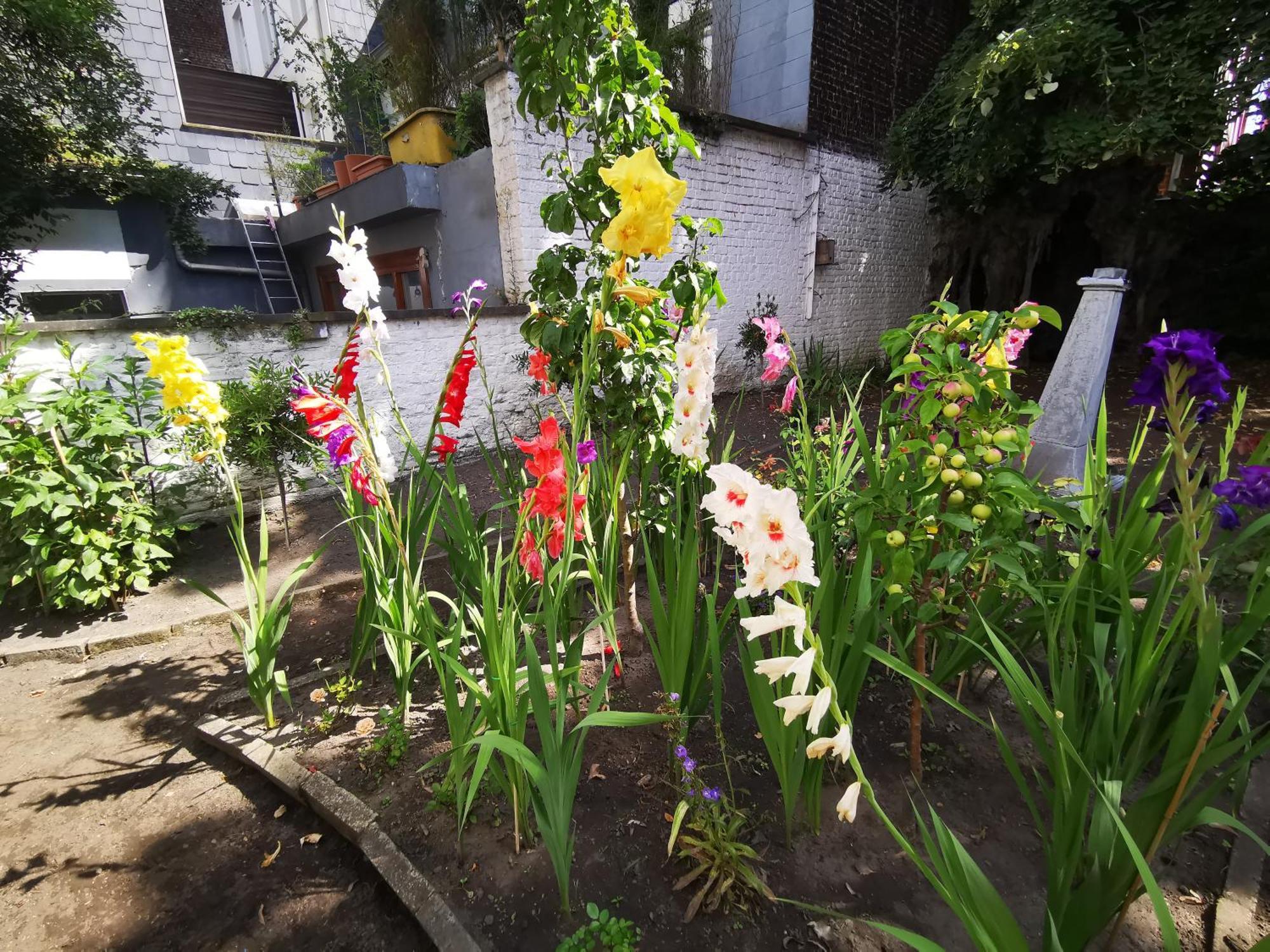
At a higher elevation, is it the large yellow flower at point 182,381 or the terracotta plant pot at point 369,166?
the terracotta plant pot at point 369,166

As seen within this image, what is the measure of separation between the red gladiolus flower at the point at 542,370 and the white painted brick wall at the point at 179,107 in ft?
26.2

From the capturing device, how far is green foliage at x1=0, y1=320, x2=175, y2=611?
7.88 ft

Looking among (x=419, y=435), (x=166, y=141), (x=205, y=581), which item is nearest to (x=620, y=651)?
(x=205, y=581)

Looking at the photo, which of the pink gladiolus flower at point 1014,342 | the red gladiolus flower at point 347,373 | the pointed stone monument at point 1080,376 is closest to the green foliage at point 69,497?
the red gladiolus flower at point 347,373

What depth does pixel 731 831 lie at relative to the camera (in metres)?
1.24

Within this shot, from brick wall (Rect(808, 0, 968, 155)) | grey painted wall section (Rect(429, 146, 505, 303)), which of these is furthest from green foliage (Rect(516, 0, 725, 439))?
brick wall (Rect(808, 0, 968, 155))

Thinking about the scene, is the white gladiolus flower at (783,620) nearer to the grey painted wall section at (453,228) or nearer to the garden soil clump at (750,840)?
the garden soil clump at (750,840)

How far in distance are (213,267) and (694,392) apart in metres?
8.18

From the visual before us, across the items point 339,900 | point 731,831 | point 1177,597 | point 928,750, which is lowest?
point 339,900

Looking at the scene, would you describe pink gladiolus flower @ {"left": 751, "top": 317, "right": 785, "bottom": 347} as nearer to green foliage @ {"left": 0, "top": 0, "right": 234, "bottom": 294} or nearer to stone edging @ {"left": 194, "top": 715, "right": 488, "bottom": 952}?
stone edging @ {"left": 194, "top": 715, "right": 488, "bottom": 952}

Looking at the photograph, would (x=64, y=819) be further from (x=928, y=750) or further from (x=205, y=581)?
(x=928, y=750)

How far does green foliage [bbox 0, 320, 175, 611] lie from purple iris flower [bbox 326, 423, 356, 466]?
1.28 m

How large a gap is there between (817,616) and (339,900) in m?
1.32

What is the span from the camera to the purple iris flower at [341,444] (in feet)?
6.03
